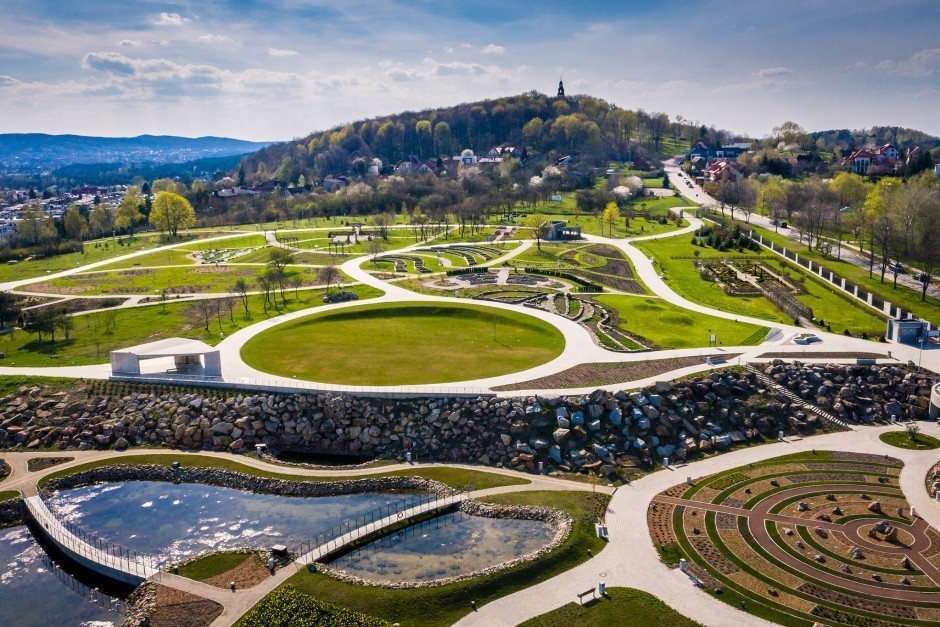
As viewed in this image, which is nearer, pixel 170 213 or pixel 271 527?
pixel 271 527

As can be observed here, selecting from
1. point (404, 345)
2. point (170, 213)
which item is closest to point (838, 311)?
point (404, 345)

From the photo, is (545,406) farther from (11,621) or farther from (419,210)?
(419,210)

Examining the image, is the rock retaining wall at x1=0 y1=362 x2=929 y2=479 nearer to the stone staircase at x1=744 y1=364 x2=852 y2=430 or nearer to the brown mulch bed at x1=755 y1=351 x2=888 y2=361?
the stone staircase at x1=744 y1=364 x2=852 y2=430

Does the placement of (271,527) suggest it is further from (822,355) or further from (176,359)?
(822,355)

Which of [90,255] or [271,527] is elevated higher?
[90,255]

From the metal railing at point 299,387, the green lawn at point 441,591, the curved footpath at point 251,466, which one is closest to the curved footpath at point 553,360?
the metal railing at point 299,387

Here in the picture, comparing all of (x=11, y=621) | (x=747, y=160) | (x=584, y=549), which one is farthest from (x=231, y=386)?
(x=747, y=160)

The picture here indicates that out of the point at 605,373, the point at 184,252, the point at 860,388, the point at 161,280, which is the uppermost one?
the point at 184,252
